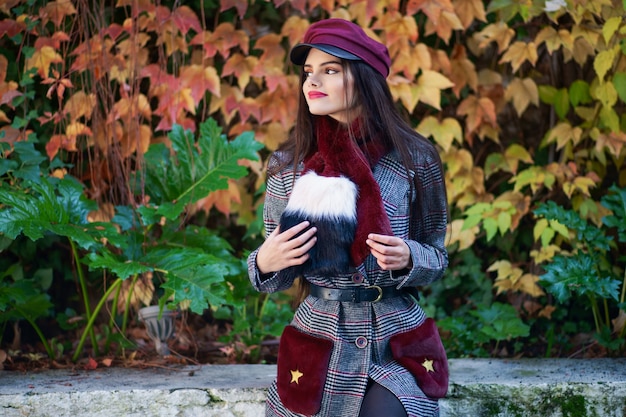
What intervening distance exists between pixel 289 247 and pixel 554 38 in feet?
6.77

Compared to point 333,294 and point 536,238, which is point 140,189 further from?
point 536,238

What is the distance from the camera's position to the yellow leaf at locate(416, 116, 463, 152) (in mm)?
3594

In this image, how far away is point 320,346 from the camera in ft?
6.84

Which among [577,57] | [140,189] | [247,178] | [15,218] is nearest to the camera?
[15,218]

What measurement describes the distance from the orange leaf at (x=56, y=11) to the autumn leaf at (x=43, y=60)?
0.13 m

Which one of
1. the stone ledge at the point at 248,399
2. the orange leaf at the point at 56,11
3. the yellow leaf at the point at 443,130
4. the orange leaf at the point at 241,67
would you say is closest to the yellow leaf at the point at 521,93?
the yellow leaf at the point at 443,130

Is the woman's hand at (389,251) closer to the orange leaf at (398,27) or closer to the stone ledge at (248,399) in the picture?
the stone ledge at (248,399)

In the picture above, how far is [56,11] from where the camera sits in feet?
11.2

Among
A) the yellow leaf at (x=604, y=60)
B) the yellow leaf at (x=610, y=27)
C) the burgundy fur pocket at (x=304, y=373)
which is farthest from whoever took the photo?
the yellow leaf at (x=604, y=60)

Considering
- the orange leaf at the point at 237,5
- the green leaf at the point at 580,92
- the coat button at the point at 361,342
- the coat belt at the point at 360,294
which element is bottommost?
the coat button at the point at 361,342

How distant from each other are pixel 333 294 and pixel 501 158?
1844 millimetres

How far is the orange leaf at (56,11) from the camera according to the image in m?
3.41

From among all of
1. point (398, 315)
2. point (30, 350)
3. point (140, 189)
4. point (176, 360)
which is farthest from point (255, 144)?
point (30, 350)

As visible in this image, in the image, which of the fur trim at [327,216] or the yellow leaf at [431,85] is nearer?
the fur trim at [327,216]
